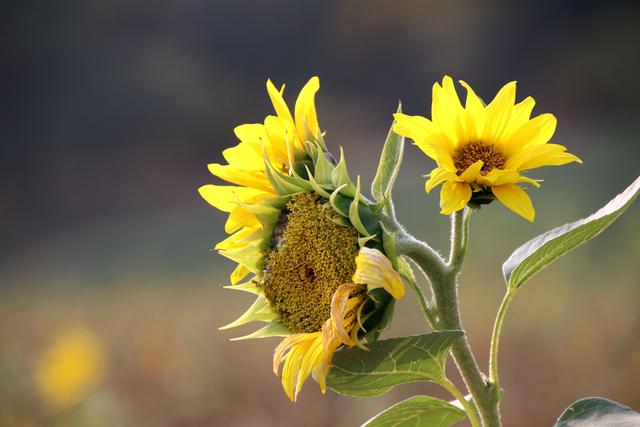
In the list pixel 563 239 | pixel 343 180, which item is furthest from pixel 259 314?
pixel 563 239

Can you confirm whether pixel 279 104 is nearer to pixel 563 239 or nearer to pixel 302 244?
pixel 302 244

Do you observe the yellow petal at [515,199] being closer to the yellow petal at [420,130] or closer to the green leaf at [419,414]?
the yellow petal at [420,130]

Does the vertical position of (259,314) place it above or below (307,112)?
below

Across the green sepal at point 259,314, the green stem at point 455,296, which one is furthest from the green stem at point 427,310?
the green sepal at point 259,314

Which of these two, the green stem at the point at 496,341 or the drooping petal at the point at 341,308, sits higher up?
the drooping petal at the point at 341,308

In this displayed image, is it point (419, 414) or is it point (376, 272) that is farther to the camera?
point (419, 414)

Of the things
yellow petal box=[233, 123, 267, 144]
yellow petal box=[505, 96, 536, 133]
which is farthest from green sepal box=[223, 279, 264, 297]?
yellow petal box=[505, 96, 536, 133]

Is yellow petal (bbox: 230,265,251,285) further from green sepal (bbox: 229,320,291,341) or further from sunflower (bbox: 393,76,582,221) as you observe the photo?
sunflower (bbox: 393,76,582,221)
